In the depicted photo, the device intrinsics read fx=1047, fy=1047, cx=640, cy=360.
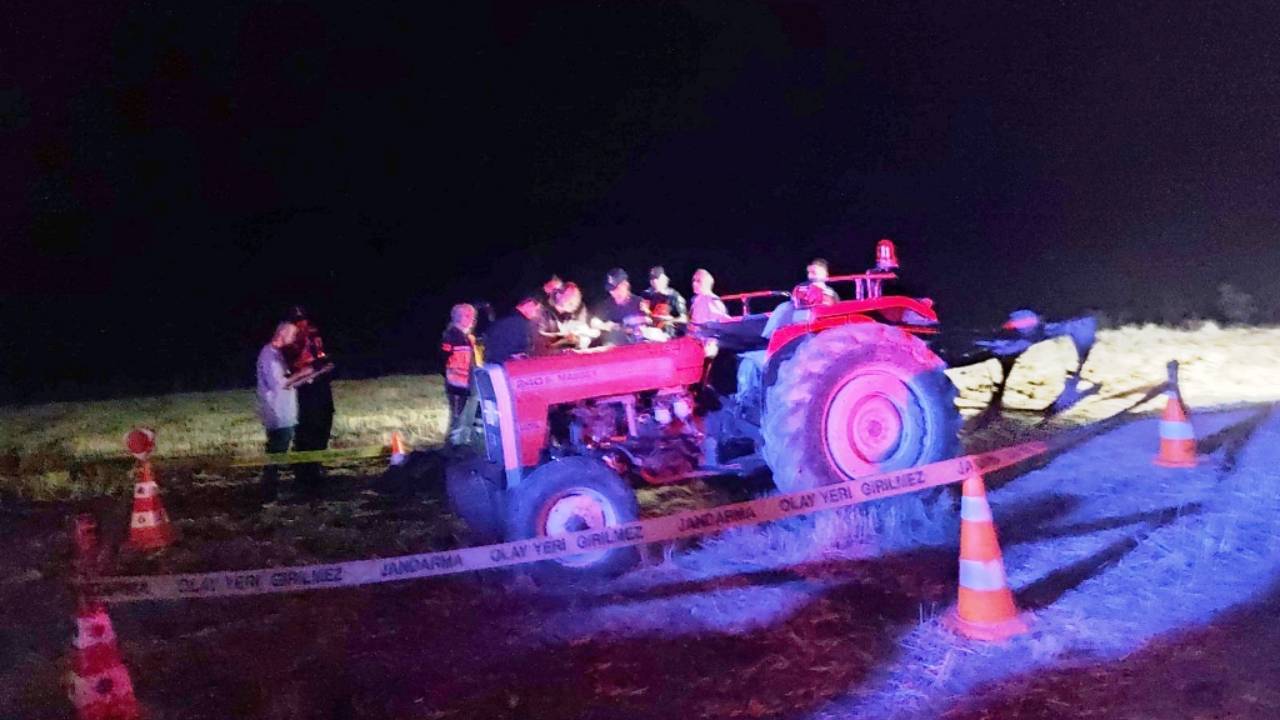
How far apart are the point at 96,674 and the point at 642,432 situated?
138 inches

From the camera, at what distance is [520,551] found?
5.70 metres

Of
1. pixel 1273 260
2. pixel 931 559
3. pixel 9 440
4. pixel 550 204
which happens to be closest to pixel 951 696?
pixel 931 559

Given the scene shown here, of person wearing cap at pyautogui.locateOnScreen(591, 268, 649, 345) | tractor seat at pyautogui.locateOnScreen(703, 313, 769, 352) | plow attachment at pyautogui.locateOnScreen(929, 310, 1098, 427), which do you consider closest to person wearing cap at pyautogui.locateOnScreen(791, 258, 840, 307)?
tractor seat at pyautogui.locateOnScreen(703, 313, 769, 352)

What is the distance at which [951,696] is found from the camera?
175 inches

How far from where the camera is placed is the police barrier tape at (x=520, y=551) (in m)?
5.57

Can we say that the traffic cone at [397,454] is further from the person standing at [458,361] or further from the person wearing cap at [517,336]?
the person wearing cap at [517,336]

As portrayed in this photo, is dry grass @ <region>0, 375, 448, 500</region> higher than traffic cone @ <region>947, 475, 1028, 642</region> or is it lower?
higher

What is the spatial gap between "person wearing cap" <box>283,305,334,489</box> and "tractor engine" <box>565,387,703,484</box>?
10.9ft

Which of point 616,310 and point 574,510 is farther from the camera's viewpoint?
point 616,310

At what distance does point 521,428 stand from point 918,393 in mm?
2638

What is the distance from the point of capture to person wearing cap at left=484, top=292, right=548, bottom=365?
8.11 meters

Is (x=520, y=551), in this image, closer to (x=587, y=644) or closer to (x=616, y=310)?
(x=587, y=644)

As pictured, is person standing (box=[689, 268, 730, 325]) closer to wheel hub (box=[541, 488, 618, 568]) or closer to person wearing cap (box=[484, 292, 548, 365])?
person wearing cap (box=[484, 292, 548, 365])

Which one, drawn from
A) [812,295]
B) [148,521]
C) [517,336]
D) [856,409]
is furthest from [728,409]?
[148,521]
